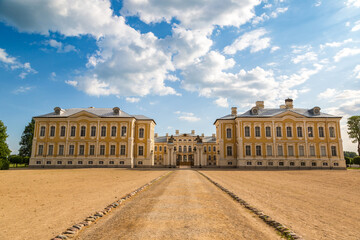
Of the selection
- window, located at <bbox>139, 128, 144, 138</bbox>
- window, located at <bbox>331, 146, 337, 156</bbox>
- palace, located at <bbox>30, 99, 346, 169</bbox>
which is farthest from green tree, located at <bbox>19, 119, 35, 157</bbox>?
window, located at <bbox>331, 146, 337, 156</bbox>

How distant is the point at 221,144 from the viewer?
150 feet

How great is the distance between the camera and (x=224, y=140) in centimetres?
4584

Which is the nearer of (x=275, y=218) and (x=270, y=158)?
(x=275, y=218)

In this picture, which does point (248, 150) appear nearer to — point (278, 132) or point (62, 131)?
point (278, 132)

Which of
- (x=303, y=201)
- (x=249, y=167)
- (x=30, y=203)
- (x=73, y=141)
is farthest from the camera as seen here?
(x=73, y=141)

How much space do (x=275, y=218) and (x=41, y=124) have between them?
50152 mm

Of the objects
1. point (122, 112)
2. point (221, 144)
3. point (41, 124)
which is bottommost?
point (221, 144)

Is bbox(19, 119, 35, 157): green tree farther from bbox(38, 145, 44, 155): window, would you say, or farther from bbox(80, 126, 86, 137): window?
bbox(80, 126, 86, 137): window

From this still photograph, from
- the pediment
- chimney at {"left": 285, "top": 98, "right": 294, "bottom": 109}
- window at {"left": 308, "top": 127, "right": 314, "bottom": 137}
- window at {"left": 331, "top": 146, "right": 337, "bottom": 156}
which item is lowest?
window at {"left": 331, "top": 146, "right": 337, "bottom": 156}

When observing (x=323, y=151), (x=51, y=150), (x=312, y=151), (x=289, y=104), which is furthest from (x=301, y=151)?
(x=51, y=150)

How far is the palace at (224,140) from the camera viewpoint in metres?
42.7

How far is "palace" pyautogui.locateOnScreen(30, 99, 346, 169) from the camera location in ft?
140

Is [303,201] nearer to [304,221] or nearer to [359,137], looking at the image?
[304,221]

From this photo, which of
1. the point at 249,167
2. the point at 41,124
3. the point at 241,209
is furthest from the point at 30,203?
the point at 41,124
